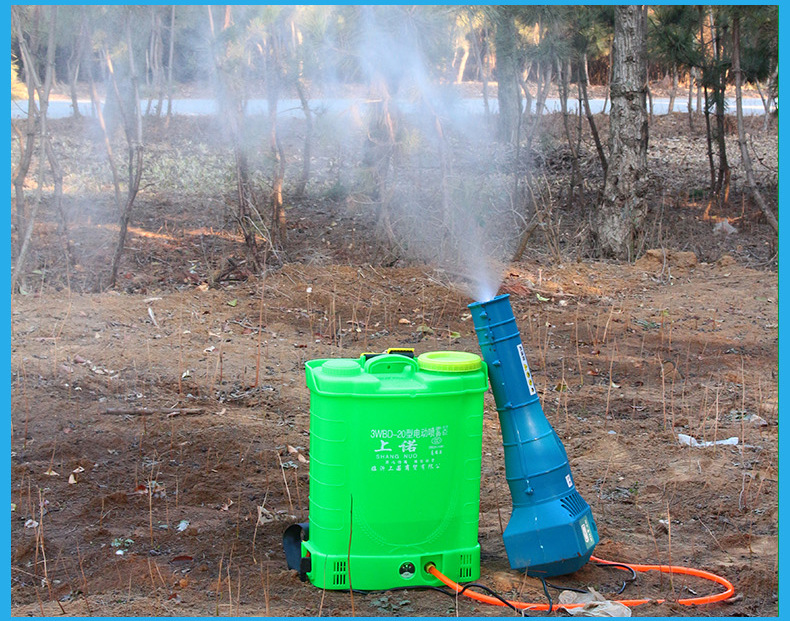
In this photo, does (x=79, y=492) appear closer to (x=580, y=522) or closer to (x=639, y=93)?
(x=580, y=522)

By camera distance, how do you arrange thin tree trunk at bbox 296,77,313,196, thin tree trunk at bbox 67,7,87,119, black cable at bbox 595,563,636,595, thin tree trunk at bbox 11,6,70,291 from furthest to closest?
thin tree trunk at bbox 296,77,313,196
thin tree trunk at bbox 67,7,87,119
thin tree trunk at bbox 11,6,70,291
black cable at bbox 595,563,636,595

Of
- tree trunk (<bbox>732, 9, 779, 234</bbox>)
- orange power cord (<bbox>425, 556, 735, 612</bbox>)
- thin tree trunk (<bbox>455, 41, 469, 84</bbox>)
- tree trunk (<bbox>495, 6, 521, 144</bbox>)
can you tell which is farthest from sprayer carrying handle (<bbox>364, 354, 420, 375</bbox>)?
tree trunk (<bbox>732, 9, 779, 234</bbox>)

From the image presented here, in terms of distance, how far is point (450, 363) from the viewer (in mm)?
2711

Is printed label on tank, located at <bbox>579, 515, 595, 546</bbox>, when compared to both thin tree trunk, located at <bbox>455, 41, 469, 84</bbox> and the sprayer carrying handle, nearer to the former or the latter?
the sprayer carrying handle

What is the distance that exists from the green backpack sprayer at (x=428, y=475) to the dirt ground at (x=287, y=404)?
10 cm

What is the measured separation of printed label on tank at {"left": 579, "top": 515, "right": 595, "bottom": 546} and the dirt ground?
6.4 inches

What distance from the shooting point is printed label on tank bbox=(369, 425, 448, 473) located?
266cm

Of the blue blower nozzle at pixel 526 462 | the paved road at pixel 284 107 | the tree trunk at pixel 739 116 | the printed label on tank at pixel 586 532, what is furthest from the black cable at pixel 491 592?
the tree trunk at pixel 739 116

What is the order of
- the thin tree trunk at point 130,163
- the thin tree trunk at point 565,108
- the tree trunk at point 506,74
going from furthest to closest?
the thin tree trunk at point 565,108 < the tree trunk at point 506,74 < the thin tree trunk at point 130,163

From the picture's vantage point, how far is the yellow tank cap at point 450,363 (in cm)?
272

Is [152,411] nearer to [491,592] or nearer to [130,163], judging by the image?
[491,592]

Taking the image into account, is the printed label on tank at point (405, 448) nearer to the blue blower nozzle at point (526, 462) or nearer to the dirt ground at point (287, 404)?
the blue blower nozzle at point (526, 462)

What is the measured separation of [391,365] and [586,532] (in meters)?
0.89

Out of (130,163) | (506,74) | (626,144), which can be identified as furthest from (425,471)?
(506,74)
